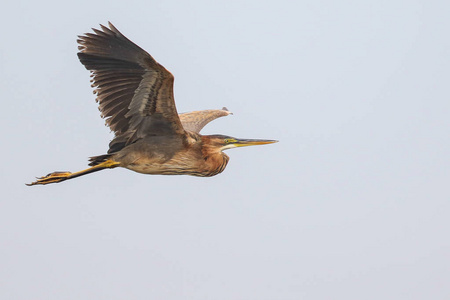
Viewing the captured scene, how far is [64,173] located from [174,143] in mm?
1825

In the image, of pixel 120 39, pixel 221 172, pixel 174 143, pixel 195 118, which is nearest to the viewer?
pixel 120 39

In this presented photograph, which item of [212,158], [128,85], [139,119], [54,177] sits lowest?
[54,177]

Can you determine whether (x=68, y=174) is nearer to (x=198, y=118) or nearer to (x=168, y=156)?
(x=168, y=156)

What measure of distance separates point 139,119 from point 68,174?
1.65 m

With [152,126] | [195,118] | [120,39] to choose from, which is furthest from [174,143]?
[195,118]

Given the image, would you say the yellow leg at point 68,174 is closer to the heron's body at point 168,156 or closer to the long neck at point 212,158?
the heron's body at point 168,156

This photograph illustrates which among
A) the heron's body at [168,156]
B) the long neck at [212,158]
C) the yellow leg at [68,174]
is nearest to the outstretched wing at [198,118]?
the long neck at [212,158]

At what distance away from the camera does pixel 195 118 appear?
16188 mm

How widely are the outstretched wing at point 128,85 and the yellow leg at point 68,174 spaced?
468 millimetres

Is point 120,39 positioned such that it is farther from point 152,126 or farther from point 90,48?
point 152,126

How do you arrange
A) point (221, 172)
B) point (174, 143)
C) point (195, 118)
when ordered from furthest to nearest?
point (195, 118), point (221, 172), point (174, 143)

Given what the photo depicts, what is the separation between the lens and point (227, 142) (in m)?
14.1

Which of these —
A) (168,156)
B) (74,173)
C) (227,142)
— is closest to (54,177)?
(74,173)

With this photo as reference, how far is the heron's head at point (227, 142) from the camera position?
14.0 m
